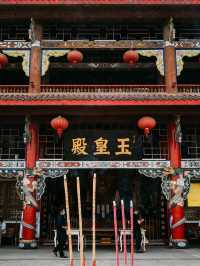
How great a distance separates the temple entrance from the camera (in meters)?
17.2

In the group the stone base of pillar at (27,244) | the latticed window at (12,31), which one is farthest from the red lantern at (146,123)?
the latticed window at (12,31)

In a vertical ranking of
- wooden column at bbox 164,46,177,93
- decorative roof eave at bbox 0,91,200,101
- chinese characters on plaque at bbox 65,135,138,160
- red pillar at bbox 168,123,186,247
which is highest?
wooden column at bbox 164,46,177,93

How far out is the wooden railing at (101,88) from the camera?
16.0 metres

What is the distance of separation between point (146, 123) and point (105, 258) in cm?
538

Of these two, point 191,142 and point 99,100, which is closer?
point 99,100

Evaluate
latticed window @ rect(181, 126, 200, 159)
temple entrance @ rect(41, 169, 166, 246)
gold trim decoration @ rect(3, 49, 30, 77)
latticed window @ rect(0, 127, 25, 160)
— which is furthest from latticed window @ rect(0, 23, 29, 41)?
latticed window @ rect(181, 126, 200, 159)

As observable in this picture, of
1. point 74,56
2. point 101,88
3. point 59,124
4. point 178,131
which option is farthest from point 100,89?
point 178,131

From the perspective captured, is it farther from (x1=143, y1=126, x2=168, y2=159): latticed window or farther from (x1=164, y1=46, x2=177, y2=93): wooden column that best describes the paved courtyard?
(x1=164, y1=46, x2=177, y2=93): wooden column

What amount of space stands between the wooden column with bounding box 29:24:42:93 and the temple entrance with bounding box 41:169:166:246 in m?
4.53

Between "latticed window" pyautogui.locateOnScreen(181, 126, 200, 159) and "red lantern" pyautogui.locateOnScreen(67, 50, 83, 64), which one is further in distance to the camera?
"latticed window" pyautogui.locateOnScreen(181, 126, 200, 159)

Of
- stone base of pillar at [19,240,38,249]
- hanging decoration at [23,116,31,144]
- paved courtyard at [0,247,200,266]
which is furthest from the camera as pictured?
hanging decoration at [23,116,31,144]

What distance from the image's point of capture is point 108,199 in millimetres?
18141

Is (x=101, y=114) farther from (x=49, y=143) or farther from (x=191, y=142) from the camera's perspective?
(x=191, y=142)

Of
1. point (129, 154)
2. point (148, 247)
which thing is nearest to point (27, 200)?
point (129, 154)
